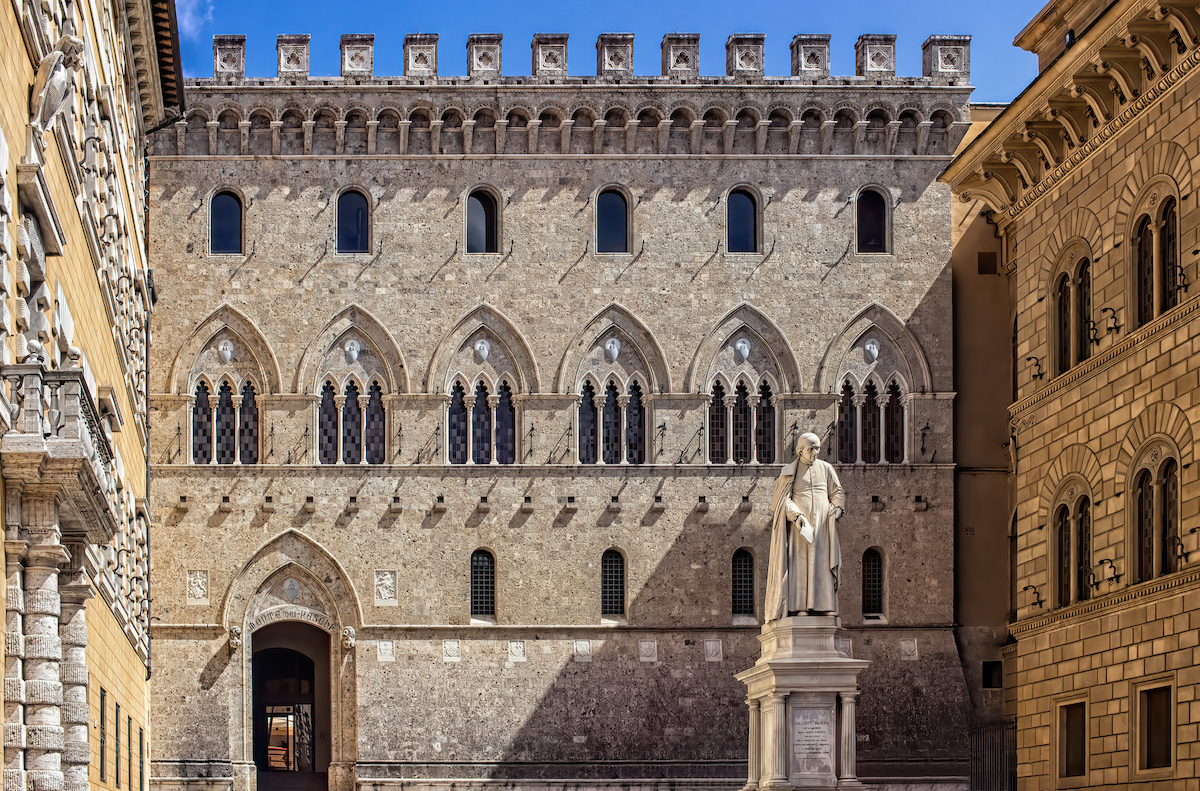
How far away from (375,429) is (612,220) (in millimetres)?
7210

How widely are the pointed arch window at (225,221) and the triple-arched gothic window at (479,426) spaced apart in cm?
604

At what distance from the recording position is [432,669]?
131 feet

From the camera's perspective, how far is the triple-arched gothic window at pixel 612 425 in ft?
136

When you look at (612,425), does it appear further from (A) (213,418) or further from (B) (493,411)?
(A) (213,418)

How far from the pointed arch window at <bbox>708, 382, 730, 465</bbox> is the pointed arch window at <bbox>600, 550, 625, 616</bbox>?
3124mm

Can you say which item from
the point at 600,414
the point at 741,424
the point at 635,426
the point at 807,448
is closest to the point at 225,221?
the point at 600,414

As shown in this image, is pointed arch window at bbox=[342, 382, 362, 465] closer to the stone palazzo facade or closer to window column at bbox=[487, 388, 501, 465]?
the stone palazzo facade

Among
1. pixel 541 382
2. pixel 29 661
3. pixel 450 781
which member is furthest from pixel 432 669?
pixel 29 661

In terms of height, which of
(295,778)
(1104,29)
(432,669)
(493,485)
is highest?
(1104,29)

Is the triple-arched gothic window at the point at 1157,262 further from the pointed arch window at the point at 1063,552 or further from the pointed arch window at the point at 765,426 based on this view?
the pointed arch window at the point at 765,426

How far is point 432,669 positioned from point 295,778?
4.25 metres

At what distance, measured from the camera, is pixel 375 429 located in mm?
41156

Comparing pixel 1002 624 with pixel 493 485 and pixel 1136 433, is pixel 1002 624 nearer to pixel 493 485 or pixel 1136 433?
pixel 493 485

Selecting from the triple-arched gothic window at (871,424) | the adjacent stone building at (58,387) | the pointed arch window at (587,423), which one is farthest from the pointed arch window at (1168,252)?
the pointed arch window at (587,423)
